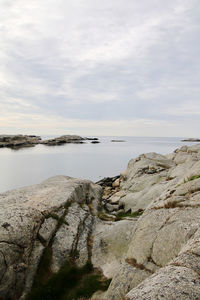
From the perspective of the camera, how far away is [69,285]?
14.2m

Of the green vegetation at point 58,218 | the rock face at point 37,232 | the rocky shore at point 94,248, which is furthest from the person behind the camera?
the green vegetation at point 58,218

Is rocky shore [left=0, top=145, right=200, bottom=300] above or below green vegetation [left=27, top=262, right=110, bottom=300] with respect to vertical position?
above

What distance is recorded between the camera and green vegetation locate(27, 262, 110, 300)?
13.4m

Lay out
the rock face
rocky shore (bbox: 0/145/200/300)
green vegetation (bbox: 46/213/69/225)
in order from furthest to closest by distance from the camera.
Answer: green vegetation (bbox: 46/213/69/225)
the rock face
rocky shore (bbox: 0/145/200/300)

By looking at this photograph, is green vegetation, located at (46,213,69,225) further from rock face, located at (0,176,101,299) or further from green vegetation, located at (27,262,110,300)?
green vegetation, located at (27,262,110,300)

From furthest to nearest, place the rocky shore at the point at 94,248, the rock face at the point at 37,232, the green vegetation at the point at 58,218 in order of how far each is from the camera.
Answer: the green vegetation at the point at 58,218 < the rock face at the point at 37,232 < the rocky shore at the point at 94,248

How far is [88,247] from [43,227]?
391cm

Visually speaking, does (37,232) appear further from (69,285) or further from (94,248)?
(94,248)

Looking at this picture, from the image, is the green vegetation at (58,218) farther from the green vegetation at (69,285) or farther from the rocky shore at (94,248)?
the green vegetation at (69,285)

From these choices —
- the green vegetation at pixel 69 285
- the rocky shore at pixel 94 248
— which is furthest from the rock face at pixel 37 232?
the green vegetation at pixel 69 285

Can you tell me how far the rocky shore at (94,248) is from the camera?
7.96 metres

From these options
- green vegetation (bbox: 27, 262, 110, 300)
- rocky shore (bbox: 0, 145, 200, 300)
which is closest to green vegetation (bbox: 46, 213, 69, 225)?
rocky shore (bbox: 0, 145, 200, 300)

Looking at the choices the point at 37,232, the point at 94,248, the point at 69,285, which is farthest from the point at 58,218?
the point at 69,285

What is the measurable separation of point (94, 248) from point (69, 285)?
3.43 m
